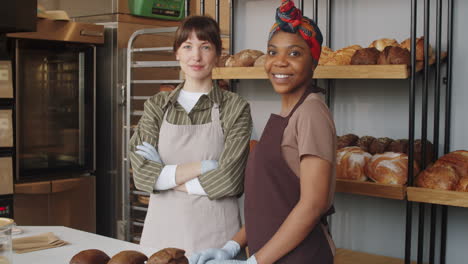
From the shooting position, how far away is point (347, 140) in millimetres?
2660

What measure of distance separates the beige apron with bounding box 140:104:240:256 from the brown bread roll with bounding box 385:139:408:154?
2.74ft

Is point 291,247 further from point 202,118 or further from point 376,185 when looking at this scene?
point 376,185

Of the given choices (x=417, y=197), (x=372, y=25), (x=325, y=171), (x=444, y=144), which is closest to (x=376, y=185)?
(x=417, y=197)

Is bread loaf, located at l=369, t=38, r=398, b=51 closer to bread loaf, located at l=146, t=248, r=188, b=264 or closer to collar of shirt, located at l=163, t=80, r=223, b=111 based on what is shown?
collar of shirt, located at l=163, t=80, r=223, b=111

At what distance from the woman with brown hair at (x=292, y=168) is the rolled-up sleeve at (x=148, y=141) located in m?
0.51

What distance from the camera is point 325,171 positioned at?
58.7 inches

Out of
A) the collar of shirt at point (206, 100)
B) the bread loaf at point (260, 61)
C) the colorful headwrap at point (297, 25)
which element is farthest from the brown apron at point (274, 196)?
the bread loaf at point (260, 61)

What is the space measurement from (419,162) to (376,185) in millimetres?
250

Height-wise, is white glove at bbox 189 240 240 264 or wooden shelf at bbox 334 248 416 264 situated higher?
white glove at bbox 189 240 240 264

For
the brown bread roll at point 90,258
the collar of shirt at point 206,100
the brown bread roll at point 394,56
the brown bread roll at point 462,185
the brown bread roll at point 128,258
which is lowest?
the brown bread roll at point 90,258

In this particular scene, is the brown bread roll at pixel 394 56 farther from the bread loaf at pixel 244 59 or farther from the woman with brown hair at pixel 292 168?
the woman with brown hair at pixel 292 168

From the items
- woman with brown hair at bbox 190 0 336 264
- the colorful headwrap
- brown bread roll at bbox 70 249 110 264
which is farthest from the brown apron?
brown bread roll at bbox 70 249 110 264

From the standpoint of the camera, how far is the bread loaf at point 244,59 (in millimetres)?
2785

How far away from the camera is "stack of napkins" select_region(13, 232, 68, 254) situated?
170cm
